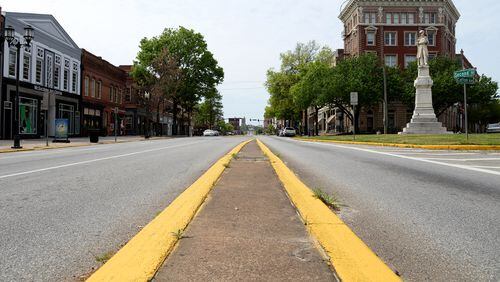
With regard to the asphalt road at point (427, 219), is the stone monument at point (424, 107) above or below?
above

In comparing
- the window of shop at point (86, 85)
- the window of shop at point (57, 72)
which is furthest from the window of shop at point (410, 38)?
the window of shop at point (57, 72)

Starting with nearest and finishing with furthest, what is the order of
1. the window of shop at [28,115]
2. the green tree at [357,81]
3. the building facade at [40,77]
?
the building facade at [40,77]
the window of shop at [28,115]
the green tree at [357,81]

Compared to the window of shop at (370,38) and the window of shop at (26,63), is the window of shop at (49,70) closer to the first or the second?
the window of shop at (26,63)

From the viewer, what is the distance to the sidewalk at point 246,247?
243cm

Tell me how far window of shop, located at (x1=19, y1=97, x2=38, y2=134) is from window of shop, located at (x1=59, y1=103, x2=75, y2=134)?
383cm

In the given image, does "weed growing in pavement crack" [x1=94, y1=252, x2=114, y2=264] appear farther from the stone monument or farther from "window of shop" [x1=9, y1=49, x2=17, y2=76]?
the stone monument

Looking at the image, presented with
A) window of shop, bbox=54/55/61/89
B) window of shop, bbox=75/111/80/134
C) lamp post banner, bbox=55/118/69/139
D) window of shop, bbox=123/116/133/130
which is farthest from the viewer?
window of shop, bbox=123/116/133/130

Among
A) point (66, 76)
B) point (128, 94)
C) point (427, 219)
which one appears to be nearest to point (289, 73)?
point (128, 94)

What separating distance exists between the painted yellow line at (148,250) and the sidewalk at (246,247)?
8cm

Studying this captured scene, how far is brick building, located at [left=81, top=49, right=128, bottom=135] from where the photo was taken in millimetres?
41094

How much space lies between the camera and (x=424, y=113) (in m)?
32.5

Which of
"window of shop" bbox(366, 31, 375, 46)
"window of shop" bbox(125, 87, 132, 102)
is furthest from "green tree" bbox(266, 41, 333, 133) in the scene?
"window of shop" bbox(125, 87, 132, 102)

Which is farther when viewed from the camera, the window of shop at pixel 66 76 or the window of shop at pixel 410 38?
the window of shop at pixel 410 38

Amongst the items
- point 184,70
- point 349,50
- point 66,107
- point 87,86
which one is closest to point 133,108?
point 184,70
